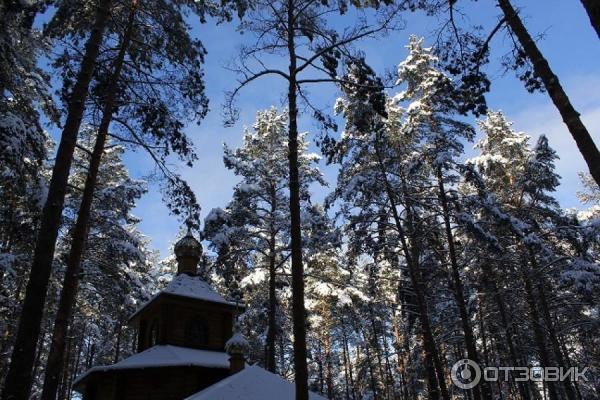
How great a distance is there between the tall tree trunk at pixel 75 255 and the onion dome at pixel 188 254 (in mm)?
8585

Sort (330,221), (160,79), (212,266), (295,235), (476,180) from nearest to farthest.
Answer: (295,235)
(160,79)
(476,180)
(212,266)
(330,221)

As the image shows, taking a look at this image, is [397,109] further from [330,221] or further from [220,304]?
[220,304]

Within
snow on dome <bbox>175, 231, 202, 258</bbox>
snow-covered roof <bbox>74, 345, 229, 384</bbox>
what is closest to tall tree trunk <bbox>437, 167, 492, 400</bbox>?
snow-covered roof <bbox>74, 345, 229, 384</bbox>

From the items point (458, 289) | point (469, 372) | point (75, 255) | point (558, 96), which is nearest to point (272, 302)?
point (458, 289)

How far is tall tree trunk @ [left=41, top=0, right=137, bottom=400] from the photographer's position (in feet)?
30.1

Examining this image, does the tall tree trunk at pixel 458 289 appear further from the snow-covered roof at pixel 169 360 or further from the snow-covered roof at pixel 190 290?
the snow-covered roof at pixel 169 360

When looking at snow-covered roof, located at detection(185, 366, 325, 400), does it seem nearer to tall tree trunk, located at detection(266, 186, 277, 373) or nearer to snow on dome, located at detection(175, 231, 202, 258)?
tall tree trunk, located at detection(266, 186, 277, 373)

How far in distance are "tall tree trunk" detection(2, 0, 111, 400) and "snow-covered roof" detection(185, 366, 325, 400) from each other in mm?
5242

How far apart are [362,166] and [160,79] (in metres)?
10.5

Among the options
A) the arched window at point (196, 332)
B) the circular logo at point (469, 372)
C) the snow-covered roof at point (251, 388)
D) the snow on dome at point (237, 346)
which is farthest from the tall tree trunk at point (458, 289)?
the arched window at point (196, 332)

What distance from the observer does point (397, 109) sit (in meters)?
20.0

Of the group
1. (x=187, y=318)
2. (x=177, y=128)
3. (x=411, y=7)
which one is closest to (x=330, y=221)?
(x=187, y=318)

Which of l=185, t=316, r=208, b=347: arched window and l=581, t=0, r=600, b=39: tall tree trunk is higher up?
l=581, t=0, r=600, b=39: tall tree trunk

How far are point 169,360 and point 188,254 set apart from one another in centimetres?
568
